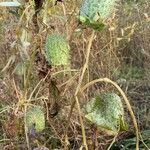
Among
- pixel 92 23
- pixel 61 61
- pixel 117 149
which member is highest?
pixel 92 23

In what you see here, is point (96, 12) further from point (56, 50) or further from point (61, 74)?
point (61, 74)

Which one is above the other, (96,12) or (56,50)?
(96,12)

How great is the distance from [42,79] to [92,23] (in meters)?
0.51

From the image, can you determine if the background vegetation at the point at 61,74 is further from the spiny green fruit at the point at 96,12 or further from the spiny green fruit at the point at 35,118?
the spiny green fruit at the point at 96,12

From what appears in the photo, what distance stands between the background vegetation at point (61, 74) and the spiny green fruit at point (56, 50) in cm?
9

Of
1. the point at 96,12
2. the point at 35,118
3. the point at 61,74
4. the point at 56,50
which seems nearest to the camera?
the point at 96,12

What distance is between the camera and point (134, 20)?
3.01 metres

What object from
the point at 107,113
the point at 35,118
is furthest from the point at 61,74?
the point at 107,113

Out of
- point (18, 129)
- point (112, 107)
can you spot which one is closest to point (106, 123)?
point (112, 107)

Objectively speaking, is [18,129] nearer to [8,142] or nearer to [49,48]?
[8,142]

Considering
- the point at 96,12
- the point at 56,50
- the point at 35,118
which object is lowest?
the point at 35,118

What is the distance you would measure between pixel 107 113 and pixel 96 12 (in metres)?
0.23

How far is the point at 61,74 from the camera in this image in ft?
5.01

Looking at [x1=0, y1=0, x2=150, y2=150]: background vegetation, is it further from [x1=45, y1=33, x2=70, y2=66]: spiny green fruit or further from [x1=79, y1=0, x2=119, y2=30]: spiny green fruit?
[x1=79, y1=0, x2=119, y2=30]: spiny green fruit
